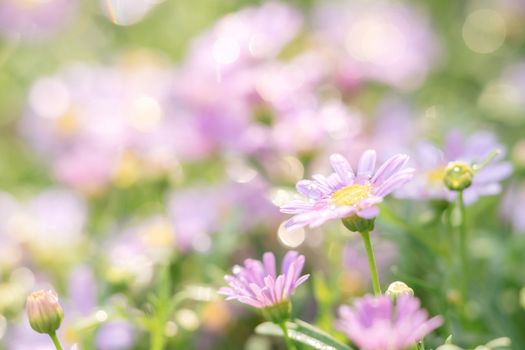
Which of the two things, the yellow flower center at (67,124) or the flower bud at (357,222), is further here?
the yellow flower center at (67,124)

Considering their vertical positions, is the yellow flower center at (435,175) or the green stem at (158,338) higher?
the yellow flower center at (435,175)

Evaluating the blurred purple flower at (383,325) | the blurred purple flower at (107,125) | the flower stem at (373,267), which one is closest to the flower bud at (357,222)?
the flower stem at (373,267)

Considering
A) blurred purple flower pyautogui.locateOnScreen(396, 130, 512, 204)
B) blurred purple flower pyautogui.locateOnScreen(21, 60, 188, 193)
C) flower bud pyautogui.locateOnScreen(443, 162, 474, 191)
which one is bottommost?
Result: flower bud pyautogui.locateOnScreen(443, 162, 474, 191)

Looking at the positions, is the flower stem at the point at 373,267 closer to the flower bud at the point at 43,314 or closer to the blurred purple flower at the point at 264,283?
the blurred purple flower at the point at 264,283

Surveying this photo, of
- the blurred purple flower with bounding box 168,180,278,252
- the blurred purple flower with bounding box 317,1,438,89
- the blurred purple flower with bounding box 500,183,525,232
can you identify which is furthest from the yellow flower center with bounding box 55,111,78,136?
the blurred purple flower with bounding box 500,183,525,232

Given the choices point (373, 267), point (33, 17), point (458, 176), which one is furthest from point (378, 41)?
point (373, 267)

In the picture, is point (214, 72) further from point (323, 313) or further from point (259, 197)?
point (323, 313)

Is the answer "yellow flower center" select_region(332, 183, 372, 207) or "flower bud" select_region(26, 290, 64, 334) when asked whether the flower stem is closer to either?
"yellow flower center" select_region(332, 183, 372, 207)

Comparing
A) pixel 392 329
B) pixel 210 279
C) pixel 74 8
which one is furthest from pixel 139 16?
pixel 392 329
